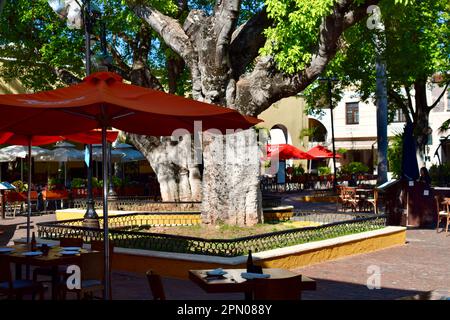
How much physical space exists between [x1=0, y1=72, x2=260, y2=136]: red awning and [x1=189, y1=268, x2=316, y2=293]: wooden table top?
160 cm

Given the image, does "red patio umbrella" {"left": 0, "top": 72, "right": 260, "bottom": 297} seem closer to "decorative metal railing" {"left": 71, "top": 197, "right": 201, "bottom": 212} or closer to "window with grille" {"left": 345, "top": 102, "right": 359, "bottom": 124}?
"decorative metal railing" {"left": 71, "top": 197, "right": 201, "bottom": 212}

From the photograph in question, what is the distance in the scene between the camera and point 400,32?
20.6 metres

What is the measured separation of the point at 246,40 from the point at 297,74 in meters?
1.94

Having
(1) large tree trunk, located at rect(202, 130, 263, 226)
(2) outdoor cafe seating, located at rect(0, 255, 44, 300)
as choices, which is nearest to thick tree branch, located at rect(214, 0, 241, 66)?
(1) large tree trunk, located at rect(202, 130, 263, 226)

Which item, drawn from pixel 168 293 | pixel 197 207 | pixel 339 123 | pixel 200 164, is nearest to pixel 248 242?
pixel 168 293

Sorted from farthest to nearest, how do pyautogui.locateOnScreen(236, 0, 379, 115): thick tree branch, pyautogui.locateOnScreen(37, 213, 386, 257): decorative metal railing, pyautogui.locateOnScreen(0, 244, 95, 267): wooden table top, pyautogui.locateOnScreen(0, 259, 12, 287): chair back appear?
pyautogui.locateOnScreen(236, 0, 379, 115): thick tree branch, pyautogui.locateOnScreen(37, 213, 386, 257): decorative metal railing, pyautogui.locateOnScreen(0, 244, 95, 267): wooden table top, pyautogui.locateOnScreen(0, 259, 12, 287): chair back

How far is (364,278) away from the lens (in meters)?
9.66

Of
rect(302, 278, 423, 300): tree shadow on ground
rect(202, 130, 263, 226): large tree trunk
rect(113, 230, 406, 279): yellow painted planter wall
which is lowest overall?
rect(302, 278, 423, 300): tree shadow on ground

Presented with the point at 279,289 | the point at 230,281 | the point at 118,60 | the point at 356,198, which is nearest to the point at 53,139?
the point at 230,281

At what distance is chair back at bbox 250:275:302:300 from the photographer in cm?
530

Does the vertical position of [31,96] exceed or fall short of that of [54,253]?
it exceeds it

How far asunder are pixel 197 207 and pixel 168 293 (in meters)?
8.18

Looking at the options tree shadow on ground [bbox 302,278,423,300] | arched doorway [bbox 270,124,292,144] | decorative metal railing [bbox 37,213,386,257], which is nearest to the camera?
tree shadow on ground [bbox 302,278,423,300]
